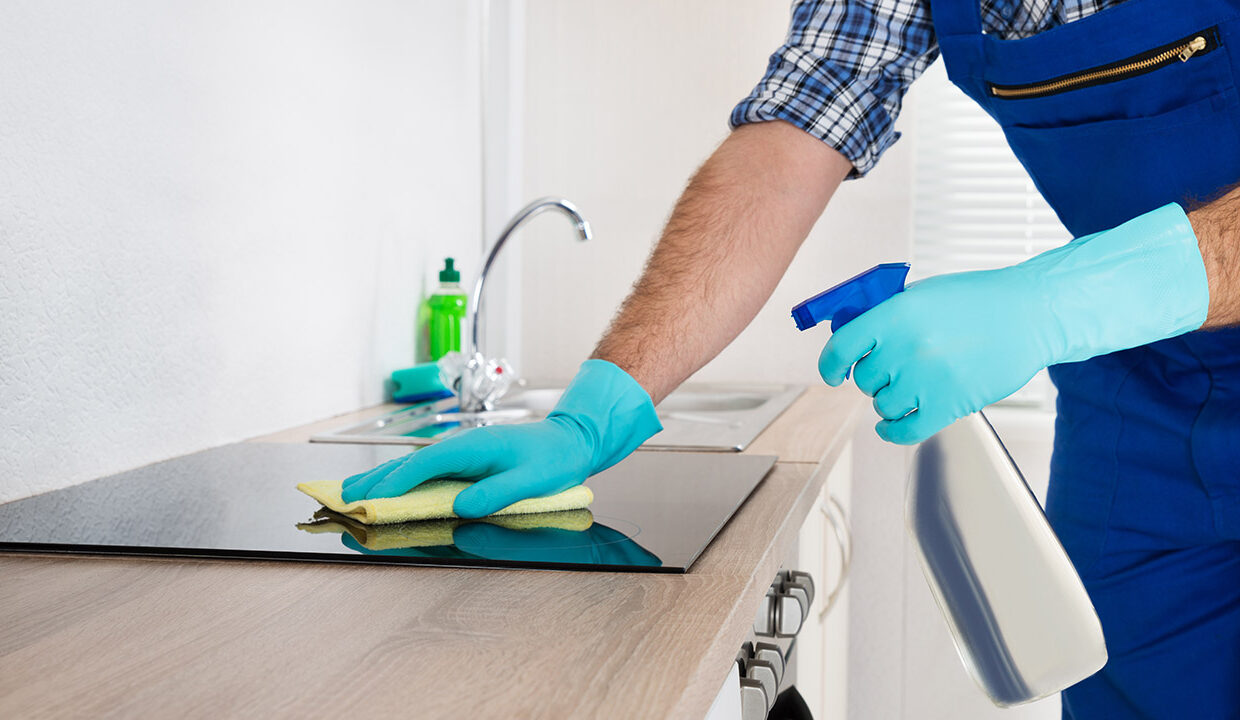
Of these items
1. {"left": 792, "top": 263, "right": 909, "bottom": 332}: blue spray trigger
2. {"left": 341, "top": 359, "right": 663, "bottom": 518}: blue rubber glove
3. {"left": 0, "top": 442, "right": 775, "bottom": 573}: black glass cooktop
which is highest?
{"left": 792, "top": 263, "right": 909, "bottom": 332}: blue spray trigger

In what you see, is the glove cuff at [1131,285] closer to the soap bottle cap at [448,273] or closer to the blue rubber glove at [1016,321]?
the blue rubber glove at [1016,321]

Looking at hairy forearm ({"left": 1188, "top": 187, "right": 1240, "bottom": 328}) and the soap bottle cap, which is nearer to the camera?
hairy forearm ({"left": 1188, "top": 187, "right": 1240, "bottom": 328})

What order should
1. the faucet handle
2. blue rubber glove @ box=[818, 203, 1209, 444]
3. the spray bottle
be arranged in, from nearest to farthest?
the spray bottle → blue rubber glove @ box=[818, 203, 1209, 444] → the faucet handle

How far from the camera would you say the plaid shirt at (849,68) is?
3.95 feet

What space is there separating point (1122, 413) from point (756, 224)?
43 cm

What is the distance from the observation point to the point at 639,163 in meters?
2.32

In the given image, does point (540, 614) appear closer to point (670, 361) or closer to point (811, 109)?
point (670, 361)

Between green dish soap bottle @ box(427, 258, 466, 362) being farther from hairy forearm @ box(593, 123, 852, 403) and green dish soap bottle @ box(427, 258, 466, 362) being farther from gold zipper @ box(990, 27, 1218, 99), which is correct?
gold zipper @ box(990, 27, 1218, 99)

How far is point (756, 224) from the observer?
3.92 ft

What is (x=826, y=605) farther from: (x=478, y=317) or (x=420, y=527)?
(x=420, y=527)

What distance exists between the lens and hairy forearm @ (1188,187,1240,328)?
81 centimetres

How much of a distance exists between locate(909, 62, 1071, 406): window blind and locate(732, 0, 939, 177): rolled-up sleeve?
1.04 m

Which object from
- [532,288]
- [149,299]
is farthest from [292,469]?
[532,288]

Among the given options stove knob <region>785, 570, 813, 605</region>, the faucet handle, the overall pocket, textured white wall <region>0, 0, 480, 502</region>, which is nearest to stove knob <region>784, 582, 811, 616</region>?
stove knob <region>785, 570, 813, 605</region>
